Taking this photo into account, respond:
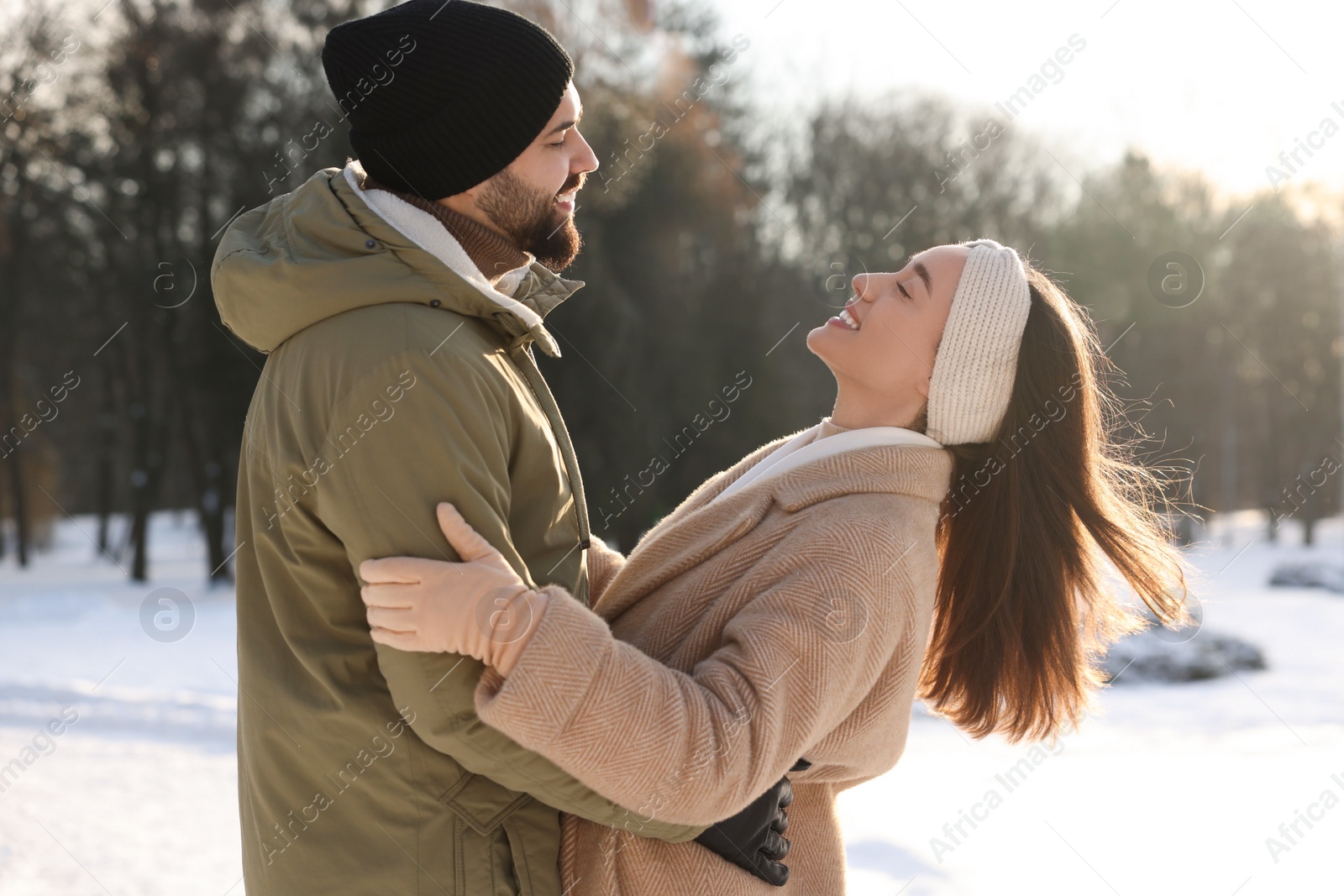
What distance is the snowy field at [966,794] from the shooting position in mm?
5289

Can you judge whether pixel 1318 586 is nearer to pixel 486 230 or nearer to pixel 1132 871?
pixel 1132 871

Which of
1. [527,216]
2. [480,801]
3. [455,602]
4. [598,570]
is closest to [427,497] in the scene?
[455,602]

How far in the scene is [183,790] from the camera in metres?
6.65

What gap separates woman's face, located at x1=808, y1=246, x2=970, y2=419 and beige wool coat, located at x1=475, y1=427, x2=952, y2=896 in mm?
200

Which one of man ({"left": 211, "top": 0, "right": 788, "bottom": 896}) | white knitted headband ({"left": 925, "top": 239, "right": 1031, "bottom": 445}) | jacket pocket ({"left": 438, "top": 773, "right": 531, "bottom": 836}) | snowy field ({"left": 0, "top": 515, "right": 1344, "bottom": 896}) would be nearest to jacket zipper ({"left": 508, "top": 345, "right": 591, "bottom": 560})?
man ({"left": 211, "top": 0, "right": 788, "bottom": 896})

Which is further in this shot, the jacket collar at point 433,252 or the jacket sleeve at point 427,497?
the jacket collar at point 433,252

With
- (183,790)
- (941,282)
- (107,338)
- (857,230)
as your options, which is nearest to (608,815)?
(941,282)

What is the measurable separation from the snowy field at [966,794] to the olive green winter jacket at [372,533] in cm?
185

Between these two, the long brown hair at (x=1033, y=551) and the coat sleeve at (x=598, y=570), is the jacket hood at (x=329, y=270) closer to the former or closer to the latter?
the coat sleeve at (x=598, y=570)

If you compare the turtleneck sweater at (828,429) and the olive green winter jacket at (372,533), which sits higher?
the turtleneck sweater at (828,429)

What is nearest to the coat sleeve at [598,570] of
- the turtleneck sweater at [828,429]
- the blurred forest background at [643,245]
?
the turtleneck sweater at [828,429]

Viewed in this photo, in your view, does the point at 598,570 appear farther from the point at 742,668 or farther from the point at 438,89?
the point at 438,89

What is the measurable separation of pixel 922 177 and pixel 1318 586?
37.7 ft

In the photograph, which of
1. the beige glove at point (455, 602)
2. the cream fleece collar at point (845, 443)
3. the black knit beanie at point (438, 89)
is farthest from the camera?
the cream fleece collar at point (845, 443)
